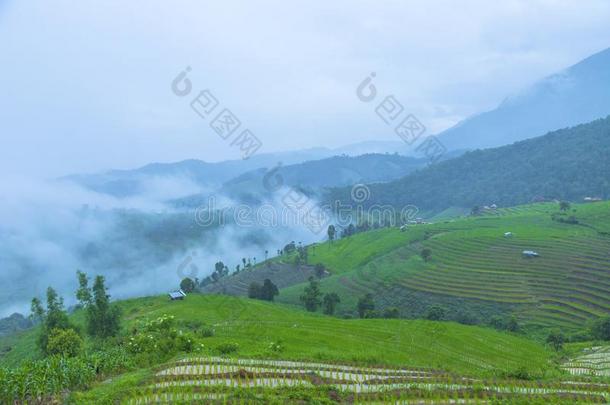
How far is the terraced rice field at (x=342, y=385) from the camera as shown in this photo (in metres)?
17.8

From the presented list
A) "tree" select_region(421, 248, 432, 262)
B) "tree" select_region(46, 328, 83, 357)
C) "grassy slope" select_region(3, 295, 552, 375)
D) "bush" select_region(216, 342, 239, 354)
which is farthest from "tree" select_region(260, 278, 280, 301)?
"bush" select_region(216, 342, 239, 354)

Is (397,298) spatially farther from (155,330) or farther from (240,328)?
(155,330)

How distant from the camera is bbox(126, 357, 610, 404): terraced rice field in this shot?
17.8 m

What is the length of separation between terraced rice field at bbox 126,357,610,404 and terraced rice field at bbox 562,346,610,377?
7.72 metres

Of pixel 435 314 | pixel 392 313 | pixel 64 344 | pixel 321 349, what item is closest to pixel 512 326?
pixel 435 314

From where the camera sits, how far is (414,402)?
17.7 m

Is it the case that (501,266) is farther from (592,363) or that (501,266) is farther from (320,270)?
(592,363)

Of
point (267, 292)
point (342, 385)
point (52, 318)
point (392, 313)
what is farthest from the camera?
point (267, 292)

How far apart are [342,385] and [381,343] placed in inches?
599

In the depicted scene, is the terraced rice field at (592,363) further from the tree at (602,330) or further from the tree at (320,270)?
the tree at (320,270)

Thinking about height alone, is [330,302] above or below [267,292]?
below

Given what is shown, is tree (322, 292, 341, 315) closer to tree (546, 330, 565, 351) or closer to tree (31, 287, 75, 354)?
tree (546, 330, 565, 351)

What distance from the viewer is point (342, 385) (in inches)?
760

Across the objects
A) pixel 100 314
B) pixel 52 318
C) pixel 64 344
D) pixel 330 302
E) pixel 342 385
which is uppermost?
pixel 52 318
